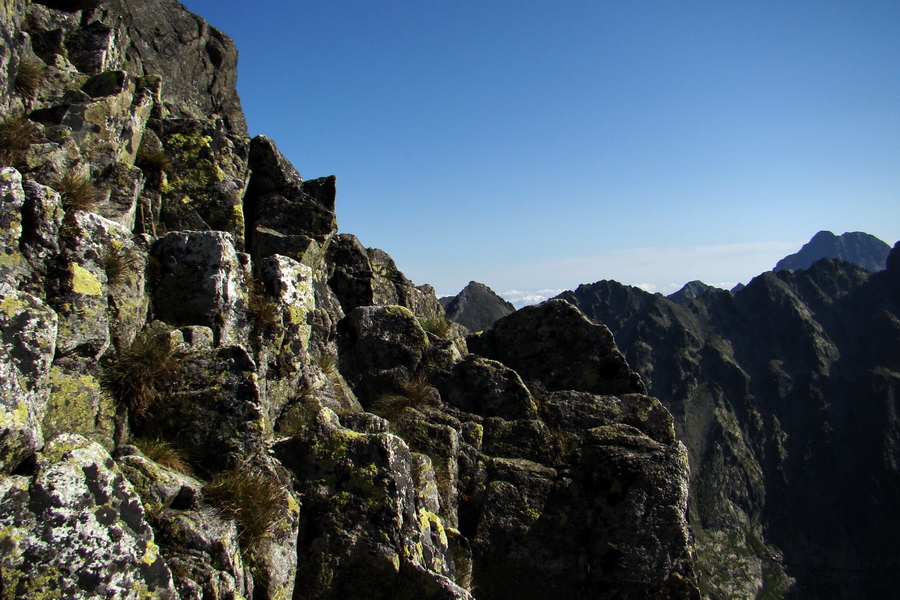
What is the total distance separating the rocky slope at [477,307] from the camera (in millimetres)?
137625

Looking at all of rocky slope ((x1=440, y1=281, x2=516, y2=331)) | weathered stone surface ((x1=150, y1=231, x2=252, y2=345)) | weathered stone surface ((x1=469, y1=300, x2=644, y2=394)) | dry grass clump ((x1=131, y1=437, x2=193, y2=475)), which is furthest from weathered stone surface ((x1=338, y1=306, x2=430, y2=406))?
rocky slope ((x1=440, y1=281, x2=516, y2=331))

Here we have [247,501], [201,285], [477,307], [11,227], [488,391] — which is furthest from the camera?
[477,307]

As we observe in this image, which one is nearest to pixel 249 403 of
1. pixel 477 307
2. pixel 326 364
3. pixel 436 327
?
pixel 326 364

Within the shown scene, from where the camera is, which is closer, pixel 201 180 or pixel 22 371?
pixel 22 371

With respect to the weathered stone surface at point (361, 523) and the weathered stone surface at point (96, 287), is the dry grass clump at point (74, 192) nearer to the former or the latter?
the weathered stone surface at point (96, 287)

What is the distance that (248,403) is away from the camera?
866 cm

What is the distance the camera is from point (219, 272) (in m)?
10.3

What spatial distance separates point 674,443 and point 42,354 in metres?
13.6

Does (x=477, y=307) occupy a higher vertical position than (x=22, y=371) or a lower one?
higher

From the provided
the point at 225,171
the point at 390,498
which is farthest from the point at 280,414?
the point at 225,171

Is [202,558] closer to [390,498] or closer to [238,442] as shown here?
[238,442]

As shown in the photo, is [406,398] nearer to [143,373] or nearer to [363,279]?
[363,279]

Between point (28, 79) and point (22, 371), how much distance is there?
28.0ft

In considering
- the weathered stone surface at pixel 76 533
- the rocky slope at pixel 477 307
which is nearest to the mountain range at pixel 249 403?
the weathered stone surface at pixel 76 533
